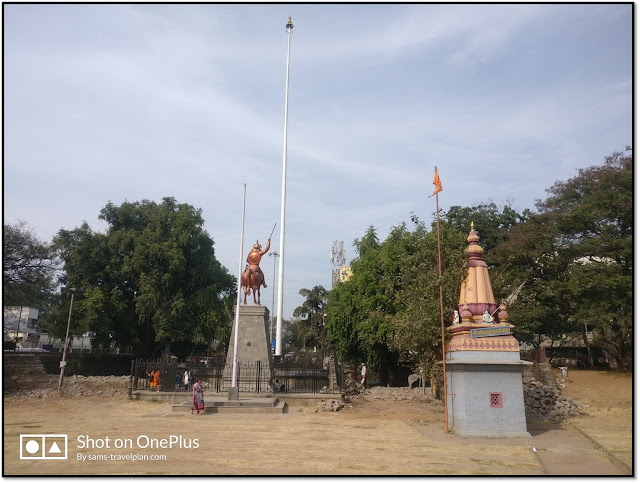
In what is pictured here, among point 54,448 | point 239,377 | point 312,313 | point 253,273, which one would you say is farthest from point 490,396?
point 312,313

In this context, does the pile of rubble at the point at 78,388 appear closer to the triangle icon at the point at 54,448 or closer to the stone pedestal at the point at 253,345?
the stone pedestal at the point at 253,345

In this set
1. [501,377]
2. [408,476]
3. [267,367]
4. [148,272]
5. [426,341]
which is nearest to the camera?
[408,476]

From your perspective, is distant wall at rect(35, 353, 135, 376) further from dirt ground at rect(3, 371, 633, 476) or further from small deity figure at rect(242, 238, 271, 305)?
small deity figure at rect(242, 238, 271, 305)

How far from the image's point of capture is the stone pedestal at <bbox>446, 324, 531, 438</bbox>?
495 inches

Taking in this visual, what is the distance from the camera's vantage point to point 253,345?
22.1 m

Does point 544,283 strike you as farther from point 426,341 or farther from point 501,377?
point 501,377

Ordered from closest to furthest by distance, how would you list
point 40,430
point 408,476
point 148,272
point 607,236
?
point 408,476 < point 40,430 < point 607,236 < point 148,272

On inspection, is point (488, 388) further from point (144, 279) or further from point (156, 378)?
point (144, 279)

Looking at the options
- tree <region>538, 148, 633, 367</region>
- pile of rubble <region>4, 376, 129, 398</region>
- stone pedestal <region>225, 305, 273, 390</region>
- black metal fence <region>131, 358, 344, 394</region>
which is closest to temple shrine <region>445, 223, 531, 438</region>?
black metal fence <region>131, 358, 344, 394</region>

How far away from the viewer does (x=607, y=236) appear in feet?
84.3

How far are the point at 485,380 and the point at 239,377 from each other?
12198 mm

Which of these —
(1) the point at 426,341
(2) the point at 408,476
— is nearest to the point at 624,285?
(1) the point at 426,341

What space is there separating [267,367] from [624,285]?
18.0 metres

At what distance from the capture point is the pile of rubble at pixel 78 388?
25094mm
